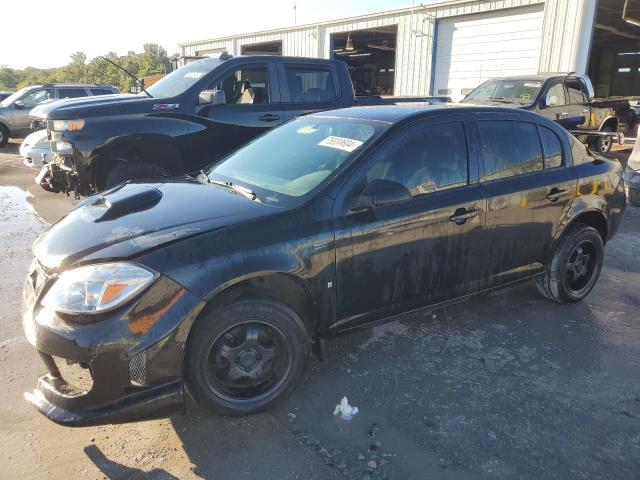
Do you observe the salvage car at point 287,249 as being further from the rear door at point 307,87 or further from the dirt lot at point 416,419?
the rear door at point 307,87

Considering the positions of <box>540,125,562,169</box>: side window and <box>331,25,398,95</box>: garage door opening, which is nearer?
<box>540,125,562,169</box>: side window

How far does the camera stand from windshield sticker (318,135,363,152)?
3.21 m

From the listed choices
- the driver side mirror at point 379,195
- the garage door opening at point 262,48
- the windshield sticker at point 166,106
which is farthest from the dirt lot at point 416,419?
the garage door opening at point 262,48

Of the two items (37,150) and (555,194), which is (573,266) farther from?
(37,150)

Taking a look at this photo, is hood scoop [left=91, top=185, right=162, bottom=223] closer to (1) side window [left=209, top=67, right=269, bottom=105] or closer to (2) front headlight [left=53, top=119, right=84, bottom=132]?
(2) front headlight [left=53, top=119, right=84, bottom=132]

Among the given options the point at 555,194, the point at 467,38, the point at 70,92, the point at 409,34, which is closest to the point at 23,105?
the point at 70,92

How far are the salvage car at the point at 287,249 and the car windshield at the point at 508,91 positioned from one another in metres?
6.61

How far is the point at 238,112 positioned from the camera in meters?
6.50

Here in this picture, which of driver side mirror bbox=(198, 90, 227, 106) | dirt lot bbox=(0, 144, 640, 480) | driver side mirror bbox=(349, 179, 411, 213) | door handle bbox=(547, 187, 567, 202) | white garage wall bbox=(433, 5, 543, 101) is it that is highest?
white garage wall bbox=(433, 5, 543, 101)

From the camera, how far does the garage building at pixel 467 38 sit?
44.3 ft

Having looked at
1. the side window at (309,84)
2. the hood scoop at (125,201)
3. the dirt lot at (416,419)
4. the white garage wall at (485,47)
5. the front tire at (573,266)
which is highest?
the white garage wall at (485,47)

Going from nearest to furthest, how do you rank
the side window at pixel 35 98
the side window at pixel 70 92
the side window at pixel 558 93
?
the side window at pixel 558 93, the side window at pixel 70 92, the side window at pixel 35 98

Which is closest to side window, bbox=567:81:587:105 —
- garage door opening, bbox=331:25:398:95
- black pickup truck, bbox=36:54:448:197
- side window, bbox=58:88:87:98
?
black pickup truck, bbox=36:54:448:197

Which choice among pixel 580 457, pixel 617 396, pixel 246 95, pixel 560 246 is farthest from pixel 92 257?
pixel 246 95
